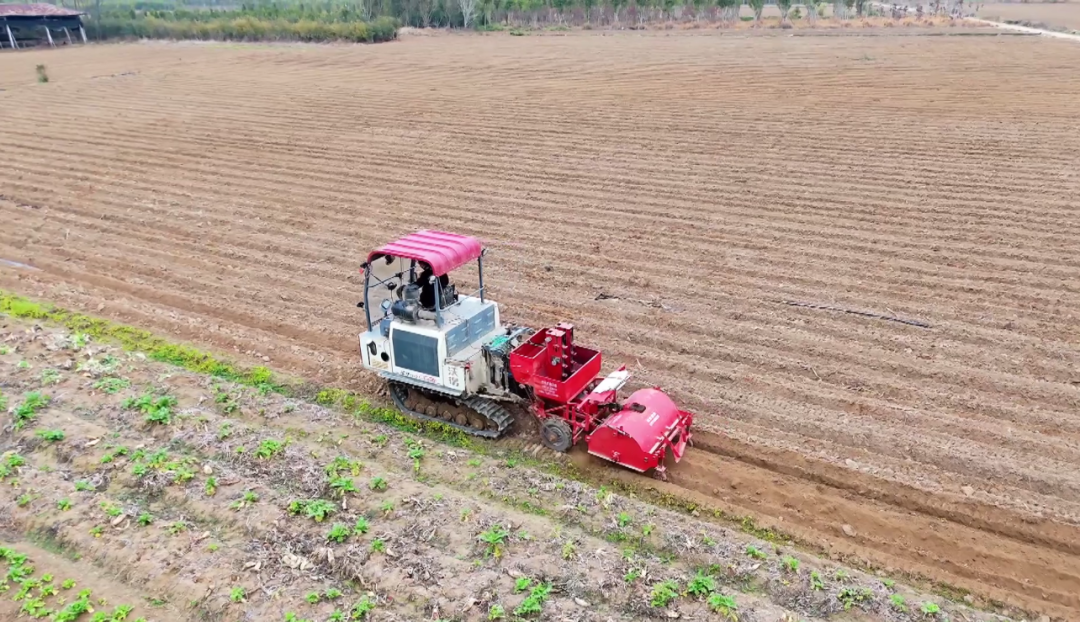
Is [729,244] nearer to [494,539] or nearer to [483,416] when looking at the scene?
[483,416]

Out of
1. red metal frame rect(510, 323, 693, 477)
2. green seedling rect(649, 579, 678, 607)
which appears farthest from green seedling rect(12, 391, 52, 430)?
green seedling rect(649, 579, 678, 607)

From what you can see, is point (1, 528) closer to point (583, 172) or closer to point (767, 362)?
point (767, 362)

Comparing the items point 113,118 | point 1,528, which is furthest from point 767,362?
point 113,118

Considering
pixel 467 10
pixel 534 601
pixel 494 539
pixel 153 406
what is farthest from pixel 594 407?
pixel 467 10

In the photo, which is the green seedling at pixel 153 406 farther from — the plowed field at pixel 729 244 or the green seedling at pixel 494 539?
the green seedling at pixel 494 539

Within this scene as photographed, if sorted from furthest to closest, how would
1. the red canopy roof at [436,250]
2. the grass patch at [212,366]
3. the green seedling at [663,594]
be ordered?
the grass patch at [212,366]
the red canopy roof at [436,250]
the green seedling at [663,594]

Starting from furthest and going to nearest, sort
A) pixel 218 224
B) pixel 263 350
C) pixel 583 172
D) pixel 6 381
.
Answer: pixel 583 172, pixel 218 224, pixel 263 350, pixel 6 381

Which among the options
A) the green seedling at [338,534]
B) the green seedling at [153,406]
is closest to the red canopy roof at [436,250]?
the green seedling at [338,534]
